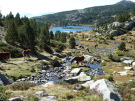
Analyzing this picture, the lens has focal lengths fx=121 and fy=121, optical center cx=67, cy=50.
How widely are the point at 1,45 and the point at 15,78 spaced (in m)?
19.9

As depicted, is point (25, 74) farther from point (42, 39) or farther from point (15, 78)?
point (42, 39)

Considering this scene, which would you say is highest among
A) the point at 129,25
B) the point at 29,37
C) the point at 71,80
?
the point at 129,25

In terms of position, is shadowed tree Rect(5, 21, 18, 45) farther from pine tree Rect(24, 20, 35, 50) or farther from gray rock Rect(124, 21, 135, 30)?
gray rock Rect(124, 21, 135, 30)

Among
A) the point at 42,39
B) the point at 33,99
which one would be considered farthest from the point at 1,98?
the point at 42,39

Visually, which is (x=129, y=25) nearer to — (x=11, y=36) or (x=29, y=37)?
(x=29, y=37)

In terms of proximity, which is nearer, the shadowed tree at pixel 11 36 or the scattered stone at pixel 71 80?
the scattered stone at pixel 71 80

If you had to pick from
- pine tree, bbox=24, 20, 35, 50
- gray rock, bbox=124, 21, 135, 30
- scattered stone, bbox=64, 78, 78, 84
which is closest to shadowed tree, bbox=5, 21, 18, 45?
pine tree, bbox=24, 20, 35, 50

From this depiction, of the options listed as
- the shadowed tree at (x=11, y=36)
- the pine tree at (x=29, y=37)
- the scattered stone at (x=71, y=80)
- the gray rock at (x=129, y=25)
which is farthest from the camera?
the gray rock at (x=129, y=25)

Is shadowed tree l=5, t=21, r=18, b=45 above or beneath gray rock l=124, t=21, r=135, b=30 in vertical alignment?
beneath

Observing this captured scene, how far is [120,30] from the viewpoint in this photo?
123875 millimetres

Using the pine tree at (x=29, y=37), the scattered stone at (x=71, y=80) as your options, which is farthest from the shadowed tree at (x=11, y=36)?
the scattered stone at (x=71, y=80)

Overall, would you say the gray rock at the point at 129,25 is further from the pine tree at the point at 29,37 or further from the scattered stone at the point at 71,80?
the scattered stone at the point at 71,80

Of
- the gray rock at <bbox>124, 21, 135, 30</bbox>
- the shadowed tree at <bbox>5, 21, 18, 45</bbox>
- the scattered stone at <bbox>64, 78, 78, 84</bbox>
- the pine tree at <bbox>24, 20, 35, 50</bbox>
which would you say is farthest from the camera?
the gray rock at <bbox>124, 21, 135, 30</bbox>

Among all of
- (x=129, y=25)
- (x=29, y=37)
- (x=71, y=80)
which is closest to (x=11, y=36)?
(x=29, y=37)
